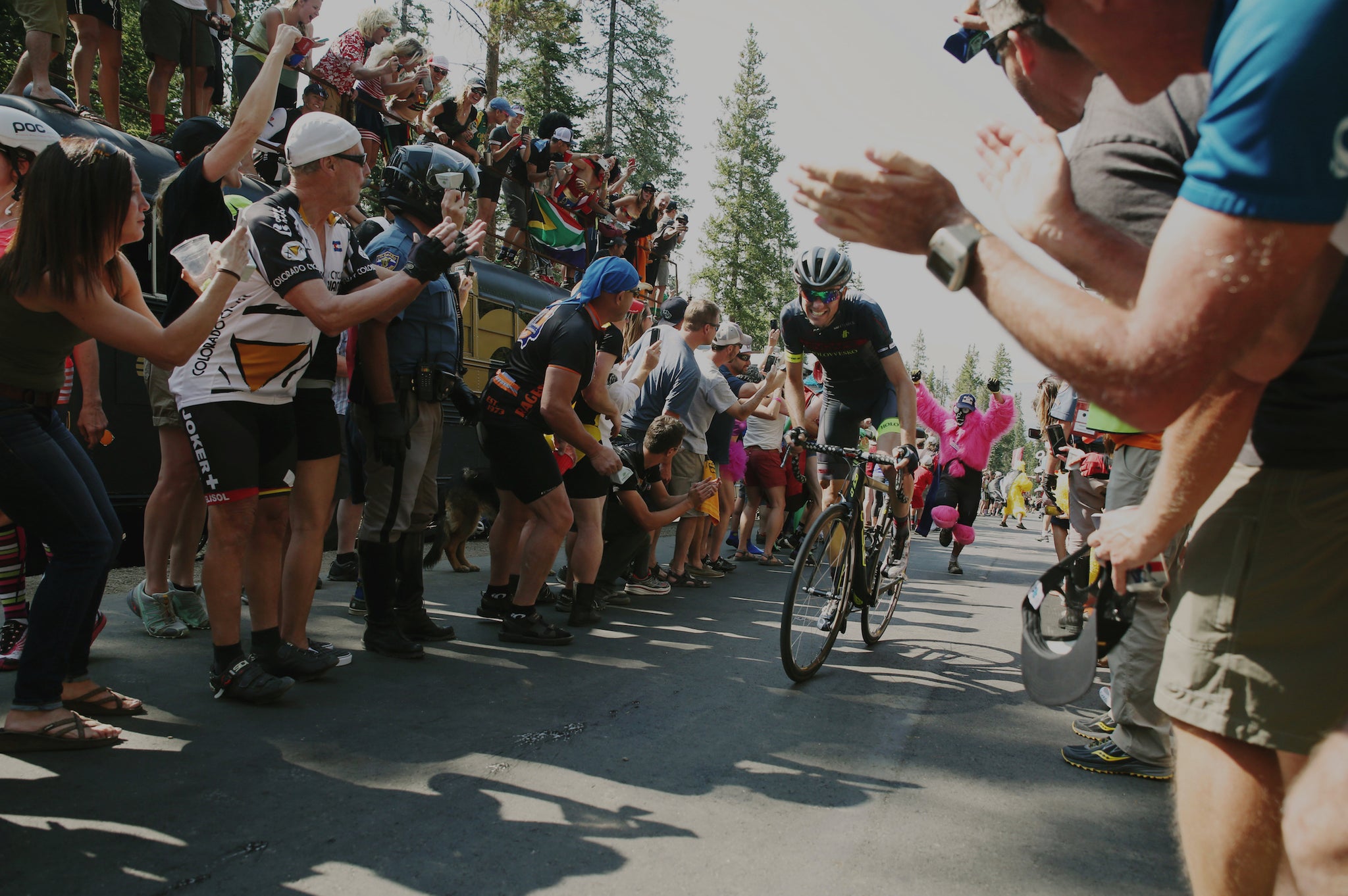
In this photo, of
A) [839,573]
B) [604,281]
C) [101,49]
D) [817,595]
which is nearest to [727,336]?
[604,281]

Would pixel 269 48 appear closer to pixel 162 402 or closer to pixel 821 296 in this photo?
pixel 162 402

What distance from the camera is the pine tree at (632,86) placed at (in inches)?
1375

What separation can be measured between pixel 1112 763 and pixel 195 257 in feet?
13.7

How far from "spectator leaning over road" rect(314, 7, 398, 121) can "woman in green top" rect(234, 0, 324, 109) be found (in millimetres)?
350

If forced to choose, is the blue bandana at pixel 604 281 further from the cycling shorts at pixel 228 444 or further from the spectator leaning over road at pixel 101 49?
the spectator leaning over road at pixel 101 49

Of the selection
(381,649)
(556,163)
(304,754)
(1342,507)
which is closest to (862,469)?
(381,649)

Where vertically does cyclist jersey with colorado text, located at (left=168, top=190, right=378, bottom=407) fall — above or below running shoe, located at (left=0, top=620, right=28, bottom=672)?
above

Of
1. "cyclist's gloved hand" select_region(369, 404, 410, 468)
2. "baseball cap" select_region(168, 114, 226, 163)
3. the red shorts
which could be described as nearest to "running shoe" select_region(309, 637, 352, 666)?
"cyclist's gloved hand" select_region(369, 404, 410, 468)

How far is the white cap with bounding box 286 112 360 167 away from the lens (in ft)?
12.9

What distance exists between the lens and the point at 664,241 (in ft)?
55.0

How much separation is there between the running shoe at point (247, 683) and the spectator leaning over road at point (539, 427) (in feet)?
5.53

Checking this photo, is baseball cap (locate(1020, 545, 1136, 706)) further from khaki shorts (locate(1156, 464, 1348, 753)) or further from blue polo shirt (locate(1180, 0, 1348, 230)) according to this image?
blue polo shirt (locate(1180, 0, 1348, 230))

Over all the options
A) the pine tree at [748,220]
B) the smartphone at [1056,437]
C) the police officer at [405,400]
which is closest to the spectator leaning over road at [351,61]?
the police officer at [405,400]

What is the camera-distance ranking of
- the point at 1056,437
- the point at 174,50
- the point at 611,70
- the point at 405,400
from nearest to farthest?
the point at 405,400 < the point at 1056,437 < the point at 174,50 < the point at 611,70
